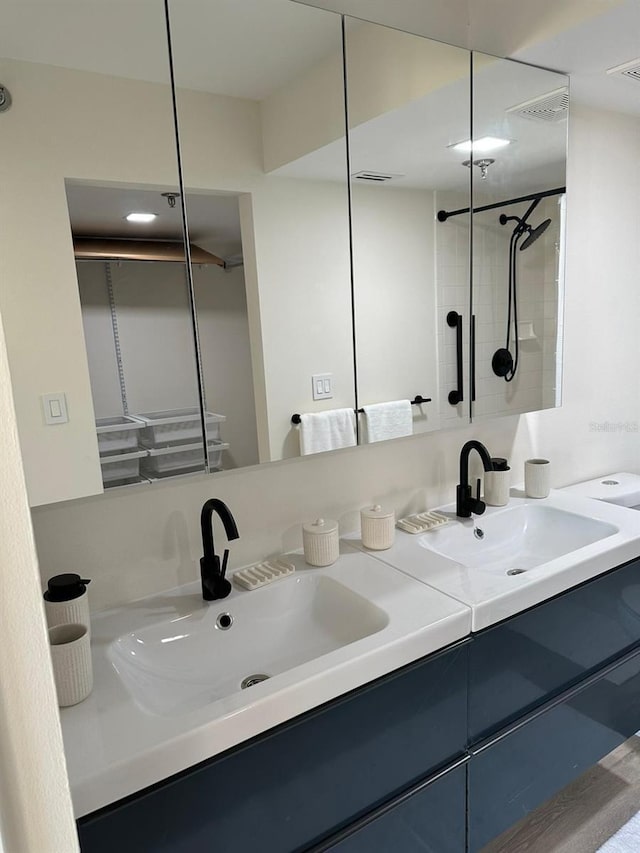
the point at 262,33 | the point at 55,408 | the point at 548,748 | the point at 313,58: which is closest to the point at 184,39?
the point at 262,33

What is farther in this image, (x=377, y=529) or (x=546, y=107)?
(x=546, y=107)

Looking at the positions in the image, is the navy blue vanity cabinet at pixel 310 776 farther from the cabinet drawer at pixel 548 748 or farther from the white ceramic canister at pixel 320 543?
the white ceramic canister at pixel 320 543

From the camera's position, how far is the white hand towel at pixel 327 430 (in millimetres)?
1579

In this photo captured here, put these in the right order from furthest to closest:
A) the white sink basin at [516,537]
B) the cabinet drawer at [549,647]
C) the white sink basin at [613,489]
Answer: the white sink basin at [613,489] → the white sink basin at [516,537] → the cabinet drawer at [549,647]

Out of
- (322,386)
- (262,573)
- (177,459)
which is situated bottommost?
(262,573)

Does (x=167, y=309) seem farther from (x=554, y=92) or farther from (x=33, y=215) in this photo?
(x=554, y=92)

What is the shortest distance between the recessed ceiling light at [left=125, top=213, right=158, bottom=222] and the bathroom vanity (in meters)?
0.89

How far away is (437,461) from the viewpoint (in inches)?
79.0

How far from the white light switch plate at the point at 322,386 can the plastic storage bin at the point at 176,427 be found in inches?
10.7

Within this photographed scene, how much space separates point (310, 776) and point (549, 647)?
73cm

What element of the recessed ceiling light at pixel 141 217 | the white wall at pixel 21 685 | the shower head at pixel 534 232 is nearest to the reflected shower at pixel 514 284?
the shower head at pixel 534 232

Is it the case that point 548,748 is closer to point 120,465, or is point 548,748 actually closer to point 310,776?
point 310,776

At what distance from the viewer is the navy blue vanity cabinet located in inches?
38.6

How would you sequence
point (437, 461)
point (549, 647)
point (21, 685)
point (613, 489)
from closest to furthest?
point (21, 685) → point (549, 647) → point (437, 461) → point (613, 489)
